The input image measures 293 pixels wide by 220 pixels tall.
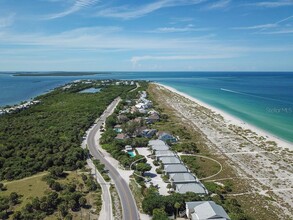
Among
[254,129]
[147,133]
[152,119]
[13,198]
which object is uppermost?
[152,119]

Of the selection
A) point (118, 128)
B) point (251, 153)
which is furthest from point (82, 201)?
point (118, 128)

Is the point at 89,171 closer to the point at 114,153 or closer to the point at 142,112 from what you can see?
the point at 114,153

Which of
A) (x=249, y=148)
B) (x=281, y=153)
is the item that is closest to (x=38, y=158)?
(x=249, y=148)

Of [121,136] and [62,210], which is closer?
[62,210]

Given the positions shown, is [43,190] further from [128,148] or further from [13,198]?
[128,148]

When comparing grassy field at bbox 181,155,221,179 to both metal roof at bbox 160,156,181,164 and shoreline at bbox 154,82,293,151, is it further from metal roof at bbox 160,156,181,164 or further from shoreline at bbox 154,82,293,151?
shoreline at bbox 154,82,293,151

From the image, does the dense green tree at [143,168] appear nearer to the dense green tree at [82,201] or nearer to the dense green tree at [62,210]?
the dense green tree at [82,201]

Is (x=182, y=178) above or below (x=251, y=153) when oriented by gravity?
above
